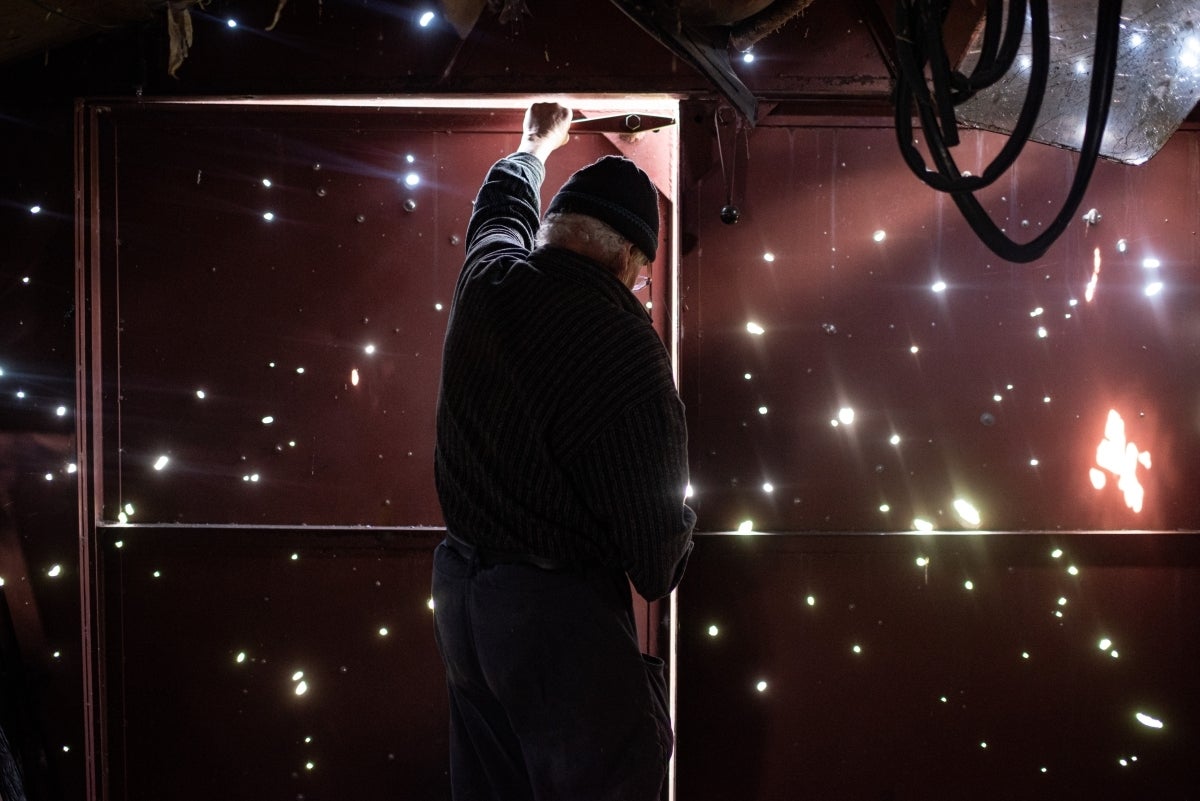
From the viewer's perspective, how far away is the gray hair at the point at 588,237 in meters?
1.44

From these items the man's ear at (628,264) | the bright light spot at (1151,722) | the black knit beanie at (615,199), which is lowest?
the bright light spot at (1151,722)

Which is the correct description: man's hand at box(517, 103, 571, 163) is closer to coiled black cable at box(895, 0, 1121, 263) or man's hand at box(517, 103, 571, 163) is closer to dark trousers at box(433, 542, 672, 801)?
coiled black cable at box(895, 0, 1121, 263)

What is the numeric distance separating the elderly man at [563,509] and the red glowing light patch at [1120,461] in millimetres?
1497

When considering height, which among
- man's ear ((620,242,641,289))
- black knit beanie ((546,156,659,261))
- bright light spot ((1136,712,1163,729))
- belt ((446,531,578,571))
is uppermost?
black knit beanie ((546,156,659,261))

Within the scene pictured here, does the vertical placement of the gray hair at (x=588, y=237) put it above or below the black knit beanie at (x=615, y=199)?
below

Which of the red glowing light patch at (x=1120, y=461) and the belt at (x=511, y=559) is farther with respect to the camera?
the red glowing light patch at (x=1120, y=461)

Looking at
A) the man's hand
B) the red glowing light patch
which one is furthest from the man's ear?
the red glowing light patch

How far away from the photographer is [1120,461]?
203 centimetres

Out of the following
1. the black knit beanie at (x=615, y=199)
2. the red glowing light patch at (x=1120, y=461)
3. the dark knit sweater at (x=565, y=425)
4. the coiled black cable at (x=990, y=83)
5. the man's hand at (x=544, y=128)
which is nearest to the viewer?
the coiled black cable at (x=990, y=83)

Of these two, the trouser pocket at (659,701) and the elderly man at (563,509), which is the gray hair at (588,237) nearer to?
the elderly man at (563,509)

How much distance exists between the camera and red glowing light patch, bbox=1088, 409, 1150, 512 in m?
2.03

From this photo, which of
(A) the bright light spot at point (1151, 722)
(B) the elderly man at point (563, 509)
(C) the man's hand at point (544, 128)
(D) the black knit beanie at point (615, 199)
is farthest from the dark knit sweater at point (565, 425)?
(A) the bright light spot at point (1151, 722)

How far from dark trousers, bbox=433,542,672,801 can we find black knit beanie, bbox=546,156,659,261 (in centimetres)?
→ 73

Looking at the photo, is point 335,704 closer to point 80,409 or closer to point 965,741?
point 80,409
